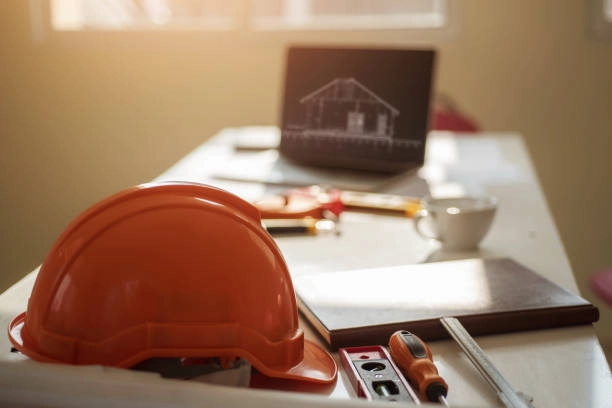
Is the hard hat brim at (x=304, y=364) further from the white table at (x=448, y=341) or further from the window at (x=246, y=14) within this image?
the window at (x=246, y=14)

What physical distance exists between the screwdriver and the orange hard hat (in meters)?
0.12

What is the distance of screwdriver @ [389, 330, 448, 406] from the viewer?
2.25ft

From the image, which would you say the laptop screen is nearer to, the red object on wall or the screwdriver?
the red object on wall

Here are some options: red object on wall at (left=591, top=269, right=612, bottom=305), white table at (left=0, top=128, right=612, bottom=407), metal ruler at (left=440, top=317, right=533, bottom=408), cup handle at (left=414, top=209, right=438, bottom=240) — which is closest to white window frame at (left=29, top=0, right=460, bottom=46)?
white table at (left=0, top=128, right=612, bottom=407)

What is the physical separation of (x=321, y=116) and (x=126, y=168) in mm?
1865

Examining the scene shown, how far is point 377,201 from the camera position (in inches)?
56.9

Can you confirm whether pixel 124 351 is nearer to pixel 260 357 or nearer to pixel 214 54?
pixel 260 357

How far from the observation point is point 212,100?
319 cm

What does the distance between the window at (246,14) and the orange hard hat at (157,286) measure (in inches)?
96.6

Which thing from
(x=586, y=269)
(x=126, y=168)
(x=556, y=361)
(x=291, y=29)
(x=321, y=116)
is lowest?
(x=586, y=269)

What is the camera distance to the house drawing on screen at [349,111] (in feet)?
5.21

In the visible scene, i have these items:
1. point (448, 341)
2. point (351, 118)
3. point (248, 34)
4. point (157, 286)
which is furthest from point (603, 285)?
point (248, 34)

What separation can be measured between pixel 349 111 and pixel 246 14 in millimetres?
1661

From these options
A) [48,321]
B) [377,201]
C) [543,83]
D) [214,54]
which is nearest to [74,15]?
[214,54]
